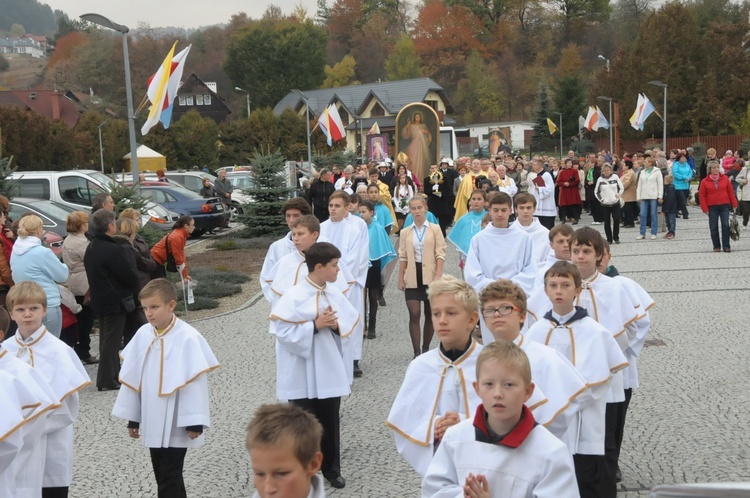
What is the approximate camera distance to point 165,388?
555 cm

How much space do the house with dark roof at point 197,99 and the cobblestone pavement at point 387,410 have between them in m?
93.5

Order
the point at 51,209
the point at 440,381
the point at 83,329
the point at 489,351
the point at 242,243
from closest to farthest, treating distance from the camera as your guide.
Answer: the point at 489,351
the point at 440,381
the point at 83,329
the point at 51,209
the point at 242,243

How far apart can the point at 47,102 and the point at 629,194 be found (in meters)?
69.5

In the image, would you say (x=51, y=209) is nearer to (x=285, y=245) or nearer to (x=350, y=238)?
(x=350, y=238)

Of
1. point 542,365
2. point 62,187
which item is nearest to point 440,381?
point 542,365

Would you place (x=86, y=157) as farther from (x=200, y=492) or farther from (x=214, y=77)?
(x=214, y=77)

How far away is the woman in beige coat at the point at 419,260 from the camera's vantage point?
1013 cm

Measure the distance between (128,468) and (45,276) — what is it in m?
3.27

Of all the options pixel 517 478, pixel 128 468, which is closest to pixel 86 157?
pixel 128 468

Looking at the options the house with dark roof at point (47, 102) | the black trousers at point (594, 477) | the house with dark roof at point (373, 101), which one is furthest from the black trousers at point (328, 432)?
the house with dark roof at point (373, 101)

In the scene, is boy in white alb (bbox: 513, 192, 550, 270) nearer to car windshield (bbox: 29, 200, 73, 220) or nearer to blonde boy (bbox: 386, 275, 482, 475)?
blonde boy (bbox: 386, 275, 482, 475)

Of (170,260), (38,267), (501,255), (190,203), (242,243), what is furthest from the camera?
(190,203)

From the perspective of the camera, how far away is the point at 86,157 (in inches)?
2240

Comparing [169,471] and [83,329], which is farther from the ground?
[169,471]
